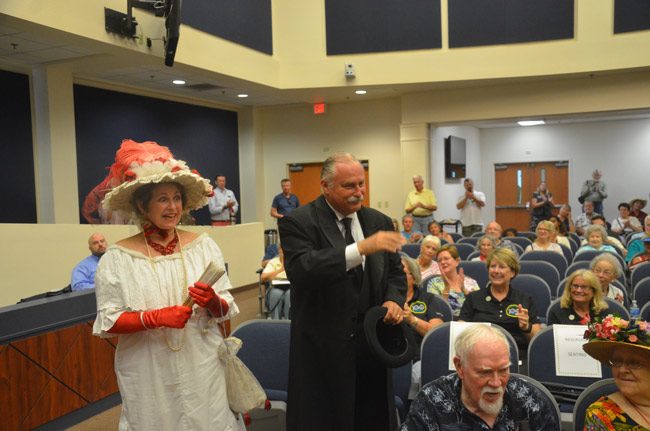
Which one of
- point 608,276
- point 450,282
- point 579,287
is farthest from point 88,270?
point 608,276

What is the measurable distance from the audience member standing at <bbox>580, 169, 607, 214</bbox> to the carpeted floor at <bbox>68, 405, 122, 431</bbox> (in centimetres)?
1270

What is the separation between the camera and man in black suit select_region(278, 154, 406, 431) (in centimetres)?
227

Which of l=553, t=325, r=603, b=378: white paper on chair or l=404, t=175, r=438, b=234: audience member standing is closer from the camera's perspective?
l=553, t=325, r=603, b=378: white paper on chair

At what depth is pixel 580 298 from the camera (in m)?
3.84

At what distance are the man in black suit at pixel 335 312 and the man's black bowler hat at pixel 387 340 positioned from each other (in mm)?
59

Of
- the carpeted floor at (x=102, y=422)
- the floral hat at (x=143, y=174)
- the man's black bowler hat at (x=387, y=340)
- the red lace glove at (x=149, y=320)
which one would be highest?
the floral hat at (x=143, y=174)

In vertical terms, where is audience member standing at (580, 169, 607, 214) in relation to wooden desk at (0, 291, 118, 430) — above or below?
above

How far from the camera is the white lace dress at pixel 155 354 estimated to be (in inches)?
86.3

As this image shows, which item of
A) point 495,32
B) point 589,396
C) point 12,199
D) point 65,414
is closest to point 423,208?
point 495,32

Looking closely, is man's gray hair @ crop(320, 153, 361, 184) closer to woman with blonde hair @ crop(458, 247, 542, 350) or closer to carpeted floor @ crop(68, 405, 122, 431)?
woman with blonde hair @ crop(458, 247, 542, 350)

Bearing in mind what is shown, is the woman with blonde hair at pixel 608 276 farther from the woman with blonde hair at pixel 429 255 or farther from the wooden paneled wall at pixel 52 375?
the wooden paneled wall at pixel 52 375

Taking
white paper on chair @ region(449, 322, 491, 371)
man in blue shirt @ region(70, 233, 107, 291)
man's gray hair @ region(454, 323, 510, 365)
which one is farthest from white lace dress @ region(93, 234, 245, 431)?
man in blue shirt @ region(70, 233, 107, 291)

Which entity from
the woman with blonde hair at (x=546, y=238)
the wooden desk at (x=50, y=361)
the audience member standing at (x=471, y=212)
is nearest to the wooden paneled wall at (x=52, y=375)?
the wooden desk at (x=50, y=361)

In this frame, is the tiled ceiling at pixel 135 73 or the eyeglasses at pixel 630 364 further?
the tiled ceiling at pixel 135 73
